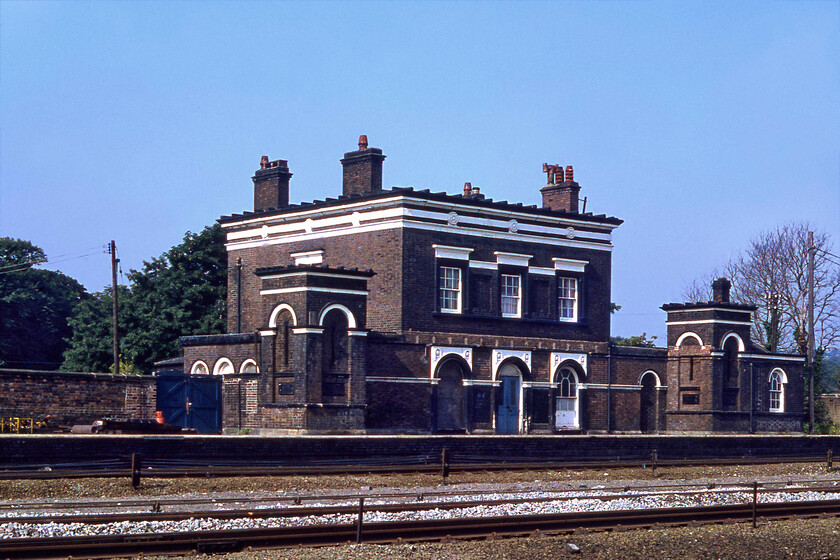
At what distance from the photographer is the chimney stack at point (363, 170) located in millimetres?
39188

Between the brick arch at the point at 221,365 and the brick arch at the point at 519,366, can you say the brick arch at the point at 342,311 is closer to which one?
the brick arch at the point at 221,365

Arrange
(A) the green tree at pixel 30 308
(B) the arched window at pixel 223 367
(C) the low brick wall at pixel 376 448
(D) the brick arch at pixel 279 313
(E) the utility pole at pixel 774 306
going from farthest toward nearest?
(E) the utility pole at pixel 774 306
(A) the green tree at pixel 30 308
(B) the arched window at pixel 223 367
(D) the brick arch at pixel 279 313
(C) the low brick wall at pixel 376 448

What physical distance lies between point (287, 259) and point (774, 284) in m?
35.6

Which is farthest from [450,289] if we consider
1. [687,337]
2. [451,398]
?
[687,337]

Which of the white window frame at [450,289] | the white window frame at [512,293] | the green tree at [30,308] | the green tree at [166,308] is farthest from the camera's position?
the green tree at [30,308]

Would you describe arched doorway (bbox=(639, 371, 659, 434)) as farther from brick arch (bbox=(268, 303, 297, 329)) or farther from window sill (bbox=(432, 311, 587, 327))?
brick arch (bbox=(268, 303, 297, 329))

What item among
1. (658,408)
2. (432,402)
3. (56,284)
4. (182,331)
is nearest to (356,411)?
(432,402)

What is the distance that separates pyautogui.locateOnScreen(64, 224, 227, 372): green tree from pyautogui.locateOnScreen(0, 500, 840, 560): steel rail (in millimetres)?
32891

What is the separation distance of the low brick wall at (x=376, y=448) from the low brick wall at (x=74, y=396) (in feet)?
27.4

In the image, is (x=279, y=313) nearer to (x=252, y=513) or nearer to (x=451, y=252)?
(x=451, y=252)

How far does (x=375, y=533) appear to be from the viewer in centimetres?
1593

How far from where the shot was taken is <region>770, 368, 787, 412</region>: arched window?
4453 centimetres

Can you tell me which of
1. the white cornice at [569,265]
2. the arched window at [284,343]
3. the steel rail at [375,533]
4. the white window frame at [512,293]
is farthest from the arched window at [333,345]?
the steel rail at [375,533]

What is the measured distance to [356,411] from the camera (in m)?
33.8
